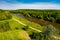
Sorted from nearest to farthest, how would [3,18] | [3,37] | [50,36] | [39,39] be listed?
[3,37], [39,39], [50,36], [3,18]

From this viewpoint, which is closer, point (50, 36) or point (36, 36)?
point (36, 36)

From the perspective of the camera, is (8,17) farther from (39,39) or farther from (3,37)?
(3,37)

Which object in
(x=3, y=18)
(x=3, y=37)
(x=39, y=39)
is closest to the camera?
(x=3, y=37)

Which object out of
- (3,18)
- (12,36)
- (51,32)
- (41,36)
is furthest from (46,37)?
(3,18)

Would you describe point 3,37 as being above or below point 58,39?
above

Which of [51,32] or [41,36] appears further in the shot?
[51,32]

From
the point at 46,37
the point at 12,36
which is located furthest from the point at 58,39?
the point at 12,36

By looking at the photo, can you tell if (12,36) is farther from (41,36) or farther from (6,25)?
(6,25)

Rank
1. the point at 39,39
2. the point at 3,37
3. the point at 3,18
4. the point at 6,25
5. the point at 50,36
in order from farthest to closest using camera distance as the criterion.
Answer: the point at 3,18, the point at 6,25, the point at 50,36, the point at 39,39, the point at 3,37

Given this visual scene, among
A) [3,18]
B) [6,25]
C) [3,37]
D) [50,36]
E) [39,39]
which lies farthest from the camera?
[3,18]
